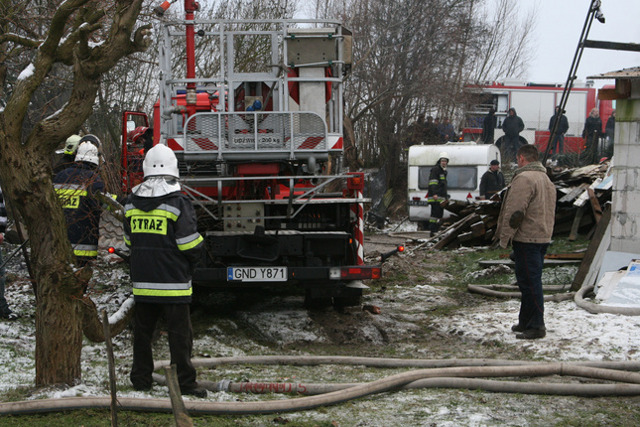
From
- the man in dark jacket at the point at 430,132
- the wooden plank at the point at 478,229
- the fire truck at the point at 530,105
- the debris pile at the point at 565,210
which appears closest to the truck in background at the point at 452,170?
the debris pile at the point at 565,210

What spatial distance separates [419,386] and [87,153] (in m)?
4.52

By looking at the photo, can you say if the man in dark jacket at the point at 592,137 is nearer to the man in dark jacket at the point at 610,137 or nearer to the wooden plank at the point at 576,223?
the man in dark jacket at the point at 610,137

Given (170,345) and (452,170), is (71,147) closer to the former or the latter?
(170,345)

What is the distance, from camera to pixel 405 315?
9.85m

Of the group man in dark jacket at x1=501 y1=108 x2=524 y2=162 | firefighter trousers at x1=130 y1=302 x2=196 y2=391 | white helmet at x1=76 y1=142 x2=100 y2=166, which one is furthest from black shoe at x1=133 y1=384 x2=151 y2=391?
man in dark jacket at x1=501 y1=108 x2=524 y2=162

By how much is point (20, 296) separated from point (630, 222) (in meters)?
7.60

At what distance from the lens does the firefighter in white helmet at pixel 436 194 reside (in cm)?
1880

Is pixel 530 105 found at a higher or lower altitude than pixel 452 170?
higher

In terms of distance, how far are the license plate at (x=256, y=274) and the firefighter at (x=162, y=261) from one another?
8.69 feet

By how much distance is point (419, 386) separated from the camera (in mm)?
5957

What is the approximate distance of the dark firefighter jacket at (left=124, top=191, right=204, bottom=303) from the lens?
5859 mm

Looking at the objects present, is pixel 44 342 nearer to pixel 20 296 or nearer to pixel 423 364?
pixel 423 364

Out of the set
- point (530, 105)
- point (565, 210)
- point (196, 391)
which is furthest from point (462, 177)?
point (196, 391)

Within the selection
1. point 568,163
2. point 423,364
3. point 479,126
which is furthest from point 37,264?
point 479,126
